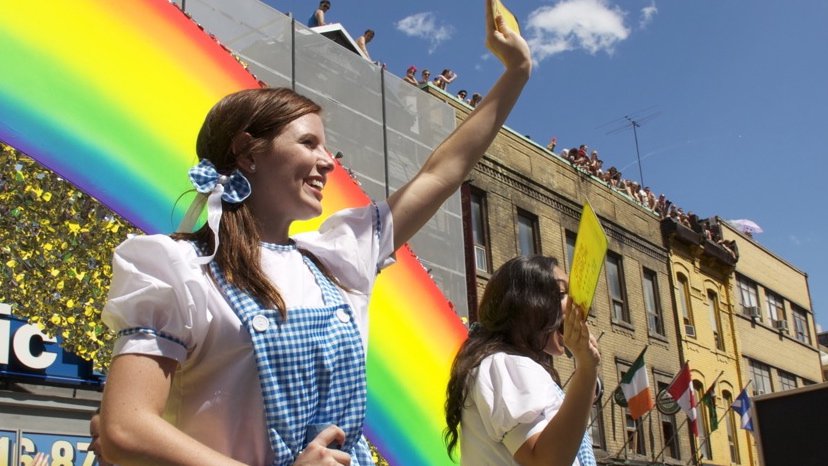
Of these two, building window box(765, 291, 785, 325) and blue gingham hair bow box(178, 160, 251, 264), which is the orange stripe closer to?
building window box(765, 291, 785, 325)

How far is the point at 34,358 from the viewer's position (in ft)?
30.4

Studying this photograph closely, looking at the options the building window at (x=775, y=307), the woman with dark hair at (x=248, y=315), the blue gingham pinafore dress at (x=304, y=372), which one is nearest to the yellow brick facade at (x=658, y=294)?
the building window at (x=775, y=307)

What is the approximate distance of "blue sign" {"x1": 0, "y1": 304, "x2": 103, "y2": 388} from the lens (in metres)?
9.10

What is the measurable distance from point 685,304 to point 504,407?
25272mm

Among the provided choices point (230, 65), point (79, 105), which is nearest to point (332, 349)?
point (79, 105)

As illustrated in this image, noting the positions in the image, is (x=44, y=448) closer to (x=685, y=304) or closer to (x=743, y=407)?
(x=743, y=407)

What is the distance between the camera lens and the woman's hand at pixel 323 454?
1780 mm

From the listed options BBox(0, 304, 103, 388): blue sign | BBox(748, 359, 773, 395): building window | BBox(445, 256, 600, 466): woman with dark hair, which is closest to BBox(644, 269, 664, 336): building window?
BBox(748, 359, 773, 395): building window

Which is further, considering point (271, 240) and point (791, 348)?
point (791, 348)

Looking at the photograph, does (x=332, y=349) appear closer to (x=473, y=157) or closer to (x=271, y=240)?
(x=271, y=240)

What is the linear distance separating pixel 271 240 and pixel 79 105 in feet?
4.22

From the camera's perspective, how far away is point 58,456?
9344 mm

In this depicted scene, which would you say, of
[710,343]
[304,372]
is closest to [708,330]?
[710,343]

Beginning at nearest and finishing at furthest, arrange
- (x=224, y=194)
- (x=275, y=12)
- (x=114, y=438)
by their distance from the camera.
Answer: (x=114, y=438)
(x=224, y=194)
(x=275, y=12)
